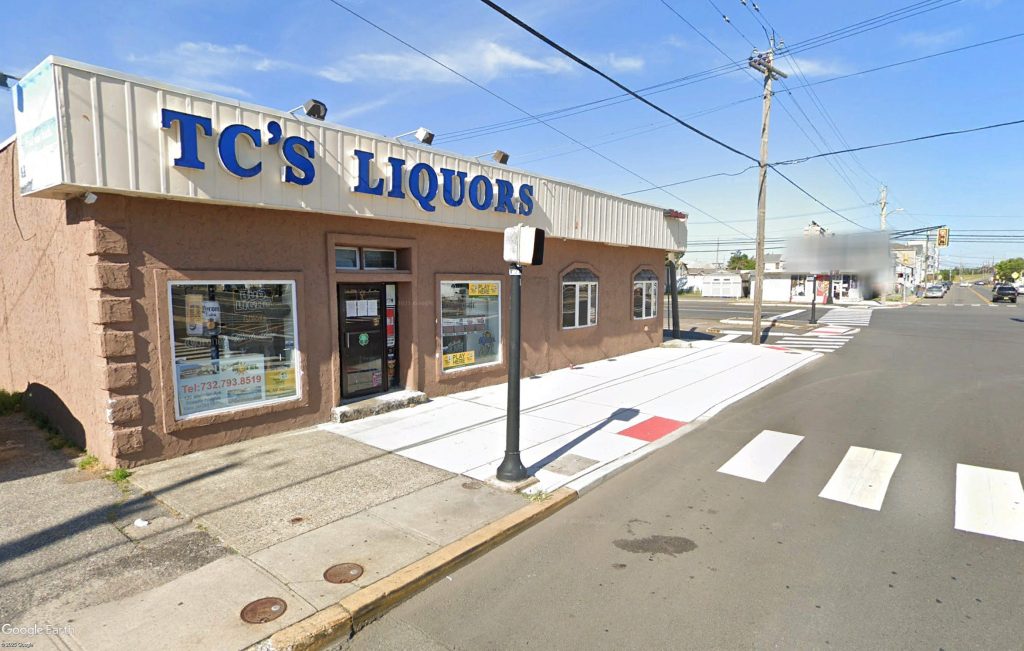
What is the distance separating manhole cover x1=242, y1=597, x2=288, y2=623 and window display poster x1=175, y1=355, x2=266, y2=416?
146 inches

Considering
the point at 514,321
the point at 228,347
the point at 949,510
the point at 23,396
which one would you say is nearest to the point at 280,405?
the point at 228,347

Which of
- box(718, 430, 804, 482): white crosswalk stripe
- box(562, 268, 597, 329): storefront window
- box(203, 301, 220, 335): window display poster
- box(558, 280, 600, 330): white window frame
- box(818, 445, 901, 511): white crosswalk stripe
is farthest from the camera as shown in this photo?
box(562, 268, 597, 329): storefront window

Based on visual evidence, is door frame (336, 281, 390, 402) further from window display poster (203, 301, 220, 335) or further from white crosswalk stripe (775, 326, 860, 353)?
white crosswalk stripe (775, 326, 860, 353)

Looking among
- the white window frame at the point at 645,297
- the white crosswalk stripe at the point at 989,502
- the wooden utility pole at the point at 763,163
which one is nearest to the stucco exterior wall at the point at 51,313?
the white crosswalk stripe at the point at 989,502

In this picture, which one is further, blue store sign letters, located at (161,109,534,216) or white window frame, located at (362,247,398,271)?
white window frame, located at (362,247,398,271)

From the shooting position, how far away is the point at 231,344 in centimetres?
702

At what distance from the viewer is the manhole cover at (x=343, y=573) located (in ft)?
13.1

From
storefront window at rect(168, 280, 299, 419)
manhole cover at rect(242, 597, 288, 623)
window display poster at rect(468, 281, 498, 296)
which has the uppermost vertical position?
window display poster at rect(468, 281, 498, 296)

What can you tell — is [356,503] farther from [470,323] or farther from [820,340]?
[820,340]

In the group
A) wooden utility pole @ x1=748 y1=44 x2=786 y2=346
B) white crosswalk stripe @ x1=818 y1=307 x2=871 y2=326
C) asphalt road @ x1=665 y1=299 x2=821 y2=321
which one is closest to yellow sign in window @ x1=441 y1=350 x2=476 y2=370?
wooden utility pole @ x1=748 y1=44 x2=786 y2=346

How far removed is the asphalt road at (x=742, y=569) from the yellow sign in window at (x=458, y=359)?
433 centimetres

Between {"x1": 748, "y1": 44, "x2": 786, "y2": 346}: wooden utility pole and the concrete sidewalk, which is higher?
{"x1": 748, "y1": 44, "x2": 786, "y2": 346}: wooden utility pole

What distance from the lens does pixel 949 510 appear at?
539 cm

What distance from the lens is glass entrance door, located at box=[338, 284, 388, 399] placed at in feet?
28.0
